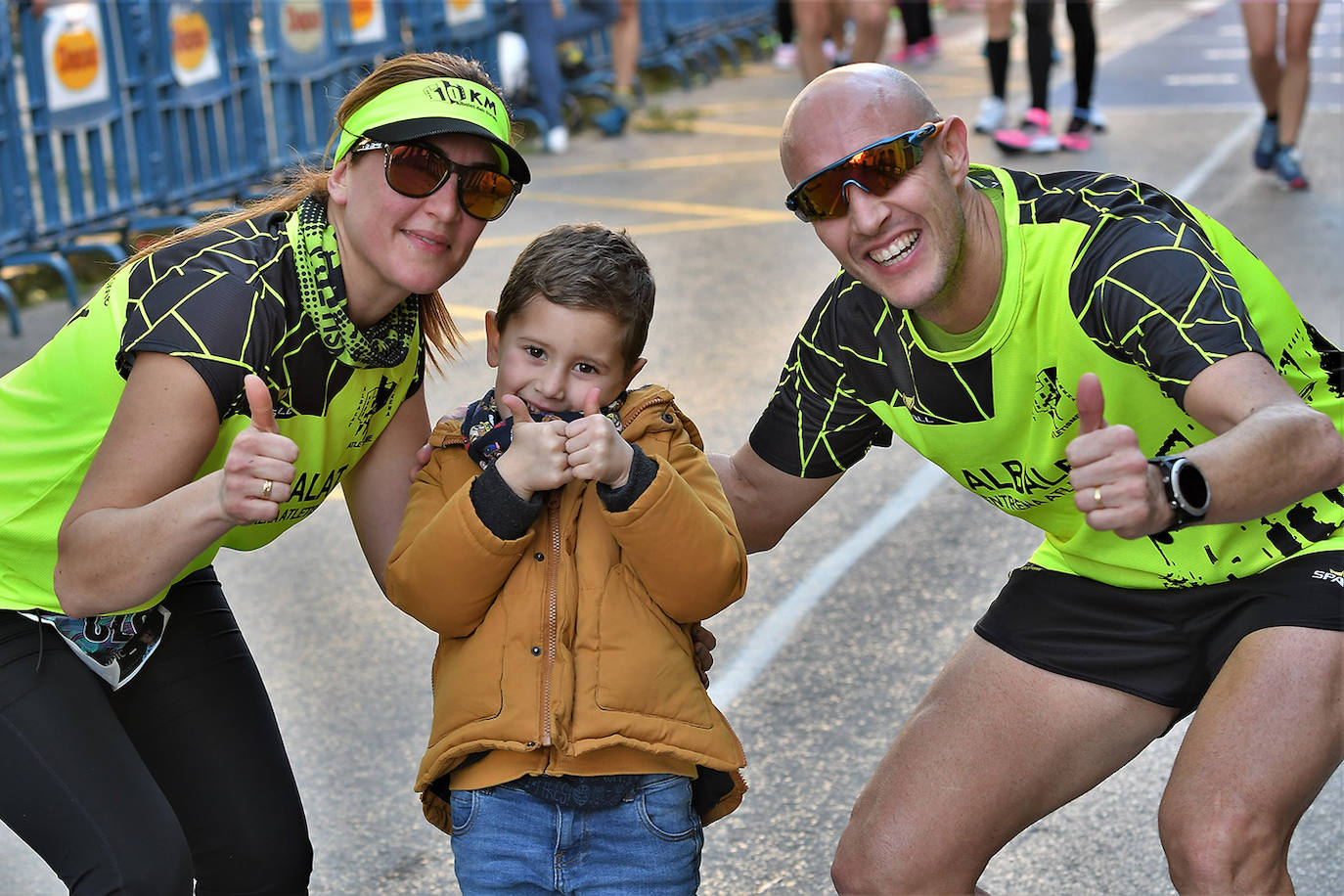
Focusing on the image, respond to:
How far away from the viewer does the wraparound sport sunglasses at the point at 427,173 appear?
2719mm

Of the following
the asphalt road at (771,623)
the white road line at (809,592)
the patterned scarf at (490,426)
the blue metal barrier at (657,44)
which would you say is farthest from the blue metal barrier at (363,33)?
the patterned scarf at (490,426)

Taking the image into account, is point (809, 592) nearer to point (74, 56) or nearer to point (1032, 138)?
point (74, 56)

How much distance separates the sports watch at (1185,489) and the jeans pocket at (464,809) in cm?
123

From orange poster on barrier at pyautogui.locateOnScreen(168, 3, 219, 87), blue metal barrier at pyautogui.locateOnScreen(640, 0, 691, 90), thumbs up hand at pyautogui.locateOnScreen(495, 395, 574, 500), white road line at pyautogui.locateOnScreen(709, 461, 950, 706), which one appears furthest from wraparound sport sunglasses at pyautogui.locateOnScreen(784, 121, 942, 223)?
blue metal barrier at pyautogui.locateOnScreen(640, 0, 691, 90)

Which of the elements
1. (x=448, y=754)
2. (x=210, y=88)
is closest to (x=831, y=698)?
(x=448, y=754)

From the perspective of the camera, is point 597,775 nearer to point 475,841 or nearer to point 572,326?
point 475,841

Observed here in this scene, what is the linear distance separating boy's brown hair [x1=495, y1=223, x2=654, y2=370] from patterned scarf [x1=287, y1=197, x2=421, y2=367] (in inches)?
8.8

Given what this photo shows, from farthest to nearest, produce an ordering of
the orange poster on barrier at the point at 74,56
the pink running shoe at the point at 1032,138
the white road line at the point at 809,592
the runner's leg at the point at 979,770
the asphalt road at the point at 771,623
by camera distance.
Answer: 1. the pink running shoe at the point at 1032,138
2. the orange poster on barrier at the point at 74,56
3. the white road line at the point at 809,592
4. the asphalt road at the point at 771,623
5. the runner's leg at the point at 979,770

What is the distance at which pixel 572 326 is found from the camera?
2.70 meters

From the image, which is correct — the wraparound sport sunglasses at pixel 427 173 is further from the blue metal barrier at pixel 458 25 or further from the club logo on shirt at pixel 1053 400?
the blue metal barrier at pixel 458 25

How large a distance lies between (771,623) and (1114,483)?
2615 mm

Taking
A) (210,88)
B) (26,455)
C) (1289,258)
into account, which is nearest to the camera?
(26,455)

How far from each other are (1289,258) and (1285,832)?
6.24 m

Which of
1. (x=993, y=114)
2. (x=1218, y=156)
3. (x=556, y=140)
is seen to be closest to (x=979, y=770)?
(x=993, y=114)
